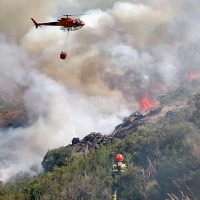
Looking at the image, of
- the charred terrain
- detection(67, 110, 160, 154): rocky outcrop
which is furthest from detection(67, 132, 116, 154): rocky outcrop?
the charred terrain

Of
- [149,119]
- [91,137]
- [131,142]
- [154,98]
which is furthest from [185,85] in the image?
[131,142]

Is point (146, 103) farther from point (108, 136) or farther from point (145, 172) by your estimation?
point (145, 172)

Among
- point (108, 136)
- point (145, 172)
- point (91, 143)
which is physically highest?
point (108, 136)

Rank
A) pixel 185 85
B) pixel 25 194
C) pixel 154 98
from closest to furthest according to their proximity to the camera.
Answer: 1. pixel 25 194
2. pixel 185 85
3. pixel 154 98

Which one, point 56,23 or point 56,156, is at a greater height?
point 56,156

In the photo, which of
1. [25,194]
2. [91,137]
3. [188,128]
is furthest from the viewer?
[91,137]

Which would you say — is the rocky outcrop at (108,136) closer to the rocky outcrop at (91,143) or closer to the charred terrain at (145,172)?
the rocky outcrop at (91,143)

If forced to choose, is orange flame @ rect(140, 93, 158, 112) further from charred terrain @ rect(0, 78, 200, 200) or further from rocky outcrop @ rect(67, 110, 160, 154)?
charred terrain @ rect(0, 78, 200, 200)

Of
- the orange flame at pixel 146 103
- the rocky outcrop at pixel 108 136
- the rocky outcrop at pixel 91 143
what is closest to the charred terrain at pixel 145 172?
the rocky outcrop at pixel 91 143

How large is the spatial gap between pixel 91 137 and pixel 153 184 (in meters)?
62.6

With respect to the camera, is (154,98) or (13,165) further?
(154,98)

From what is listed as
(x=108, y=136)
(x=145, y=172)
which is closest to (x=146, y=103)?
(x=108, y=136)

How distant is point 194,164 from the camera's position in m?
37.7

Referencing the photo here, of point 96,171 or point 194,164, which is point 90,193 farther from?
point 194,164
